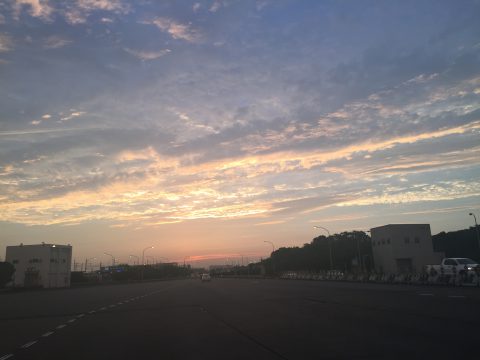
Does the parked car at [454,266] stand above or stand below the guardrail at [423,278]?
above

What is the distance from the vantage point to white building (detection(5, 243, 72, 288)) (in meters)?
104

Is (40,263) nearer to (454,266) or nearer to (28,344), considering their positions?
(454,266)

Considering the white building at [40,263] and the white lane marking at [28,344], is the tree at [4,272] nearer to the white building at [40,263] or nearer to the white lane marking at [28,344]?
the white building at [40,263]

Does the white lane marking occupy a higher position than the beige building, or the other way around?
the beige building

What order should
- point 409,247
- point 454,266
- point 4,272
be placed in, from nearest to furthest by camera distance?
1. point 454,266
2. point 4,272
3. point 409,247

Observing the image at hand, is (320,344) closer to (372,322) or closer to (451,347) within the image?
(451,347)

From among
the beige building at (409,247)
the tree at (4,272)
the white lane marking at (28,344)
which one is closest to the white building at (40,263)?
the tree at (4,272)

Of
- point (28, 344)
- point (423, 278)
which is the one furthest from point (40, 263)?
point (28, 344)

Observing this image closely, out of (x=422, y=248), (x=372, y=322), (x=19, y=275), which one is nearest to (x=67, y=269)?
(x=19, y=275)

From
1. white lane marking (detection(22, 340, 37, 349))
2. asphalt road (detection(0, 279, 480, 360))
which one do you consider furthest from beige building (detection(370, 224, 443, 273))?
white lane marking (detection(22, 340, 37, 349))

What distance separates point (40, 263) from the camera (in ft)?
341

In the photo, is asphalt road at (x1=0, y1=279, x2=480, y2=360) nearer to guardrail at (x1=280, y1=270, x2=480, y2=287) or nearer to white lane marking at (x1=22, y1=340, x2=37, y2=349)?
white lane marking at (x1=22, y1=340, x2=37, y2=349)

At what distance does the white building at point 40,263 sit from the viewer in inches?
4075

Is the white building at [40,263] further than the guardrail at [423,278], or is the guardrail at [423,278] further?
the white building at [40,263]
